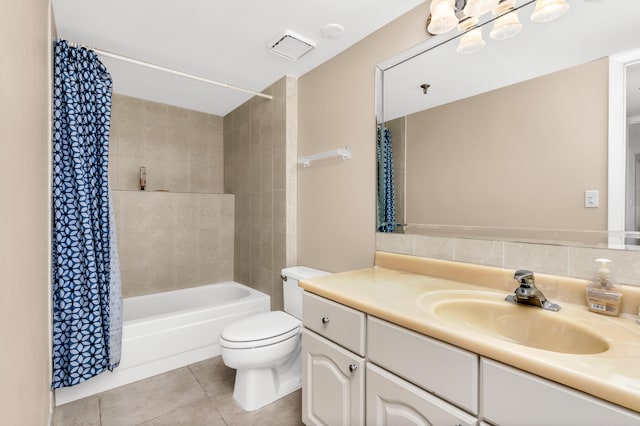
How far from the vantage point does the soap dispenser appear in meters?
0.97

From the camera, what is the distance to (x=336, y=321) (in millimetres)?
1227

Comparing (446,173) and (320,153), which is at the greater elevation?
(320,153)

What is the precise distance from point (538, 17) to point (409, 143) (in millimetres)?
716

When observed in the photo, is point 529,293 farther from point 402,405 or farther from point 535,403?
point 402,405

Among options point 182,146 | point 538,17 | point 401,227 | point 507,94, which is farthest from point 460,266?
point 182,146

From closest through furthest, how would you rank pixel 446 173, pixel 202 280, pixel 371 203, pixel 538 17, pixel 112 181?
1. pixel 538 17
2. pixel 446 173
3. pixel 371 203
4. pixel 112 181
5. pixel 202 280

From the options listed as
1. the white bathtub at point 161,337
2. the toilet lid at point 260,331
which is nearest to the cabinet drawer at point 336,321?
the toilet lid at point 260,331

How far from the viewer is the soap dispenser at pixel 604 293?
967mm

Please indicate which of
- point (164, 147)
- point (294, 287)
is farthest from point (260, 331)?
point (164, 147)

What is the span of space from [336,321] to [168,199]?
7.92 ft

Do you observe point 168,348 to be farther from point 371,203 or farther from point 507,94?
point 507,94

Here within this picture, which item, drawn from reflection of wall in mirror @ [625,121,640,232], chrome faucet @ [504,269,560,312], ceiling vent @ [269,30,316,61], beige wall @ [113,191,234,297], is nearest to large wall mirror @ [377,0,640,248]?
reflection of wall in mirror @ [625,121,640,232]

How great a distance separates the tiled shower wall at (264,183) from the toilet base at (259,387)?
700 millimetres

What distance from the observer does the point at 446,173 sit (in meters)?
1.52
